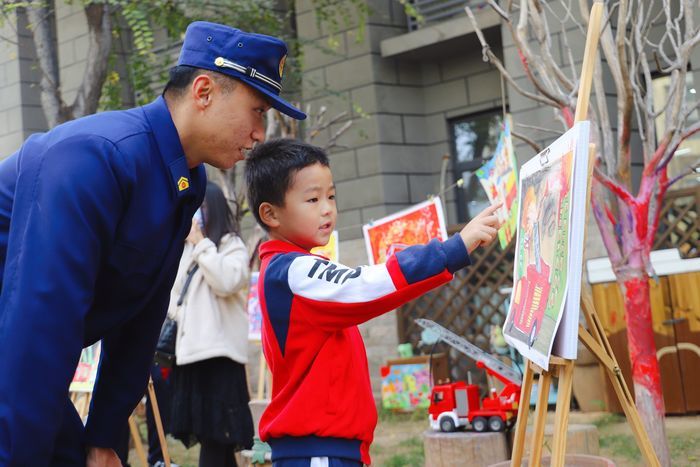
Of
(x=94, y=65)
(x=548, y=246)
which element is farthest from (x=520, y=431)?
(x=94, y=65)

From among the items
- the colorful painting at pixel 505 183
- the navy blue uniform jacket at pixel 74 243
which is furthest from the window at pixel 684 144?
the navy blue uniform jacket at pixel 74 243

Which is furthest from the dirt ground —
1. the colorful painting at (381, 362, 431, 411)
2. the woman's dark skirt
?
Answer: the woman's dark skirt

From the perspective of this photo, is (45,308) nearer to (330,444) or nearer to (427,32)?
(330,444)

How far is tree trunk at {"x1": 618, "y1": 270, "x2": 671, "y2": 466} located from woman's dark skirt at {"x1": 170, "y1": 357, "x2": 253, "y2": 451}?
2.15m

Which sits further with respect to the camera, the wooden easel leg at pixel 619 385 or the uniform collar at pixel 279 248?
the wooden easel leg at pixel 619 385

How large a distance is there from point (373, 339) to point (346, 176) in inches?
78.9

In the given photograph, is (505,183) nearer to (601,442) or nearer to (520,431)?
(520,431)

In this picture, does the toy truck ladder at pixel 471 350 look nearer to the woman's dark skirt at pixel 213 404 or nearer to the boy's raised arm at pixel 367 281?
the woman's dark skirt at pixel 213 404

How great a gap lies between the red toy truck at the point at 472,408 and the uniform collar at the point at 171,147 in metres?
2.91

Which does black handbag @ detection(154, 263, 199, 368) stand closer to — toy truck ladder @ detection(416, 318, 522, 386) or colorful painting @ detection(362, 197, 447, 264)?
colorful painting @ detection(362, 197, 447, 264)

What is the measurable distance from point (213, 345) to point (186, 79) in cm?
319

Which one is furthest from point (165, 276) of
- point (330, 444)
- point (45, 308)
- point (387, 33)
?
point (387, 33)

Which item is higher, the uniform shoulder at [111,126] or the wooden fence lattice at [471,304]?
the uniform shoulder at [111,126]

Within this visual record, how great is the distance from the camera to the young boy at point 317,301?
8.97ft
